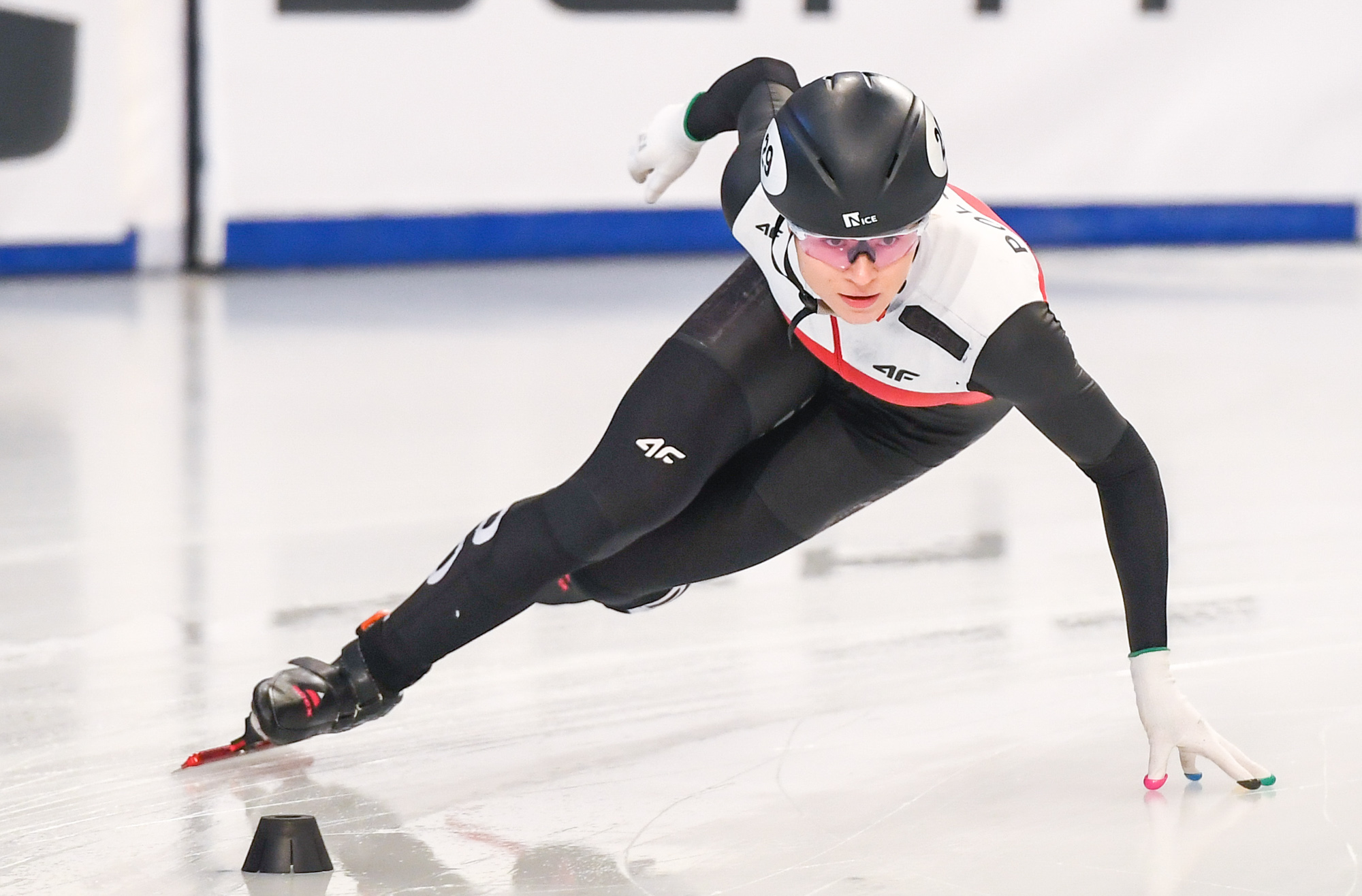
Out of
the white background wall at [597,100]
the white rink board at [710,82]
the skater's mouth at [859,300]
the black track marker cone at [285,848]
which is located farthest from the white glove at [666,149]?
the white rink board at [710,82]

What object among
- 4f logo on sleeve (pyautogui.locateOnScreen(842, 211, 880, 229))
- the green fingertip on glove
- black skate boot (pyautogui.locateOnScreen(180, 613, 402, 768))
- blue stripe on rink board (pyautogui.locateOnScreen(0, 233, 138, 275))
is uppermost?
4f logo on sleeve (pyautogui.locateOnScreen(842, 211, 880, 229))

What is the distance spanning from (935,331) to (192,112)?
6.54 m

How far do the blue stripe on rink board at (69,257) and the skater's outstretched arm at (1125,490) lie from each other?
654 centimetres

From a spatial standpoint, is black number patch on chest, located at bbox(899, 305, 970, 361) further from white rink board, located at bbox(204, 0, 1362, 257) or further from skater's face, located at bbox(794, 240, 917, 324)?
white rink board, located at bbox(204, 0, 1362, 257)

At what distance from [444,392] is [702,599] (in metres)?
2.24

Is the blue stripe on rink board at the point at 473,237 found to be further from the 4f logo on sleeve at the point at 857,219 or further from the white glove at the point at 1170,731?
the 4f logo on sleeve at the point at 857,219

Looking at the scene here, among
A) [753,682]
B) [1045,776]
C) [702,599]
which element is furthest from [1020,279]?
[702,599]

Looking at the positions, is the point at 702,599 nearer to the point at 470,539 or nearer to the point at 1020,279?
the point at 470,539

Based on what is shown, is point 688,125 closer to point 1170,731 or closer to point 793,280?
point 793,280

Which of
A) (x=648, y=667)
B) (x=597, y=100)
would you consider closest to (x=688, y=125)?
(x=648, y=667)

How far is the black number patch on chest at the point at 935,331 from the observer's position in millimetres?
2186

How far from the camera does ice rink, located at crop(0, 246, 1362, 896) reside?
217 cm

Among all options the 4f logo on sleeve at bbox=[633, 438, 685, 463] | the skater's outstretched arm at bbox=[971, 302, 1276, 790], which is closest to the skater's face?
the skater's outstretched arm at bbox=[971, 302, 1276, 790]

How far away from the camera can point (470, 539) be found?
2.48 m
